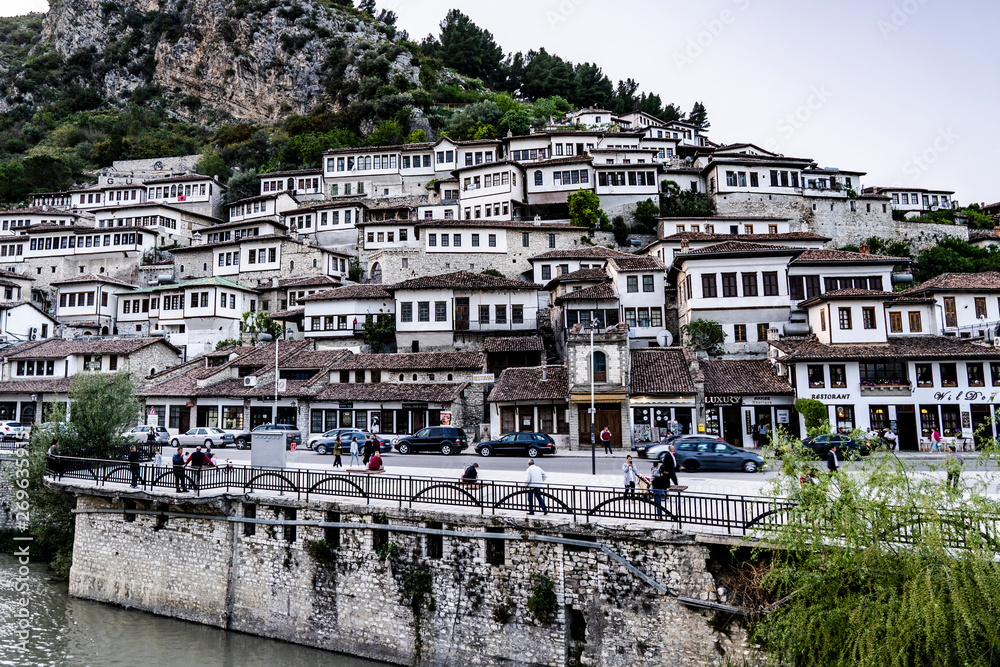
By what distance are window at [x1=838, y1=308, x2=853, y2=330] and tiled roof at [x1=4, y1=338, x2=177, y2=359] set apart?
49179 mm

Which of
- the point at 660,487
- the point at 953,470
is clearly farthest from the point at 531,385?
the point at 953,470

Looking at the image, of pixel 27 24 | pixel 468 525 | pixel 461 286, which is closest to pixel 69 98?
pixel 27 24

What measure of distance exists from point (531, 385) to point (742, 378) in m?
12.2

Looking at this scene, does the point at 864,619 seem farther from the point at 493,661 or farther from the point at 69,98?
the point at 69,98

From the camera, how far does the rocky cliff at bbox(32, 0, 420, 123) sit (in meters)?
105

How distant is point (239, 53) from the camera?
11138 centimetres

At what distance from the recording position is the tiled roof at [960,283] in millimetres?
37188

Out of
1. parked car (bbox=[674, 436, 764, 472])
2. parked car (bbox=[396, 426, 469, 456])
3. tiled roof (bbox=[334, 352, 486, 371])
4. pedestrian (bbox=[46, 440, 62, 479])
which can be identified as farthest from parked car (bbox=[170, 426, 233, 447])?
parked car (bbox=[674, 436, 764, 472])

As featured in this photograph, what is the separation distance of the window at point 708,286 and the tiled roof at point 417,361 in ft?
50.9

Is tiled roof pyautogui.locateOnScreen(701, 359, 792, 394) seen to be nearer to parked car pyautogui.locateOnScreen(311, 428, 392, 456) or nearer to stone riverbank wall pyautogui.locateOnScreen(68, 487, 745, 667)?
parked car pyautogui.locateOnScreen(311, 428, 392, 456)

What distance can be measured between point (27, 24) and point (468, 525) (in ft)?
650

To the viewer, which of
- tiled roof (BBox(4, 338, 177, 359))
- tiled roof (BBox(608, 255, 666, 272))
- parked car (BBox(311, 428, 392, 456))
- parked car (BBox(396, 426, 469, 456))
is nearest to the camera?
parked car (BBox(311, 428, 392, 456))

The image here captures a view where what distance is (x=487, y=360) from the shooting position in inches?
1690

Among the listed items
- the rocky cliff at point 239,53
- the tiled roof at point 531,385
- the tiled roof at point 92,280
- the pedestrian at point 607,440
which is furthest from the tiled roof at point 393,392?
the rocky cliff at point 239,53
